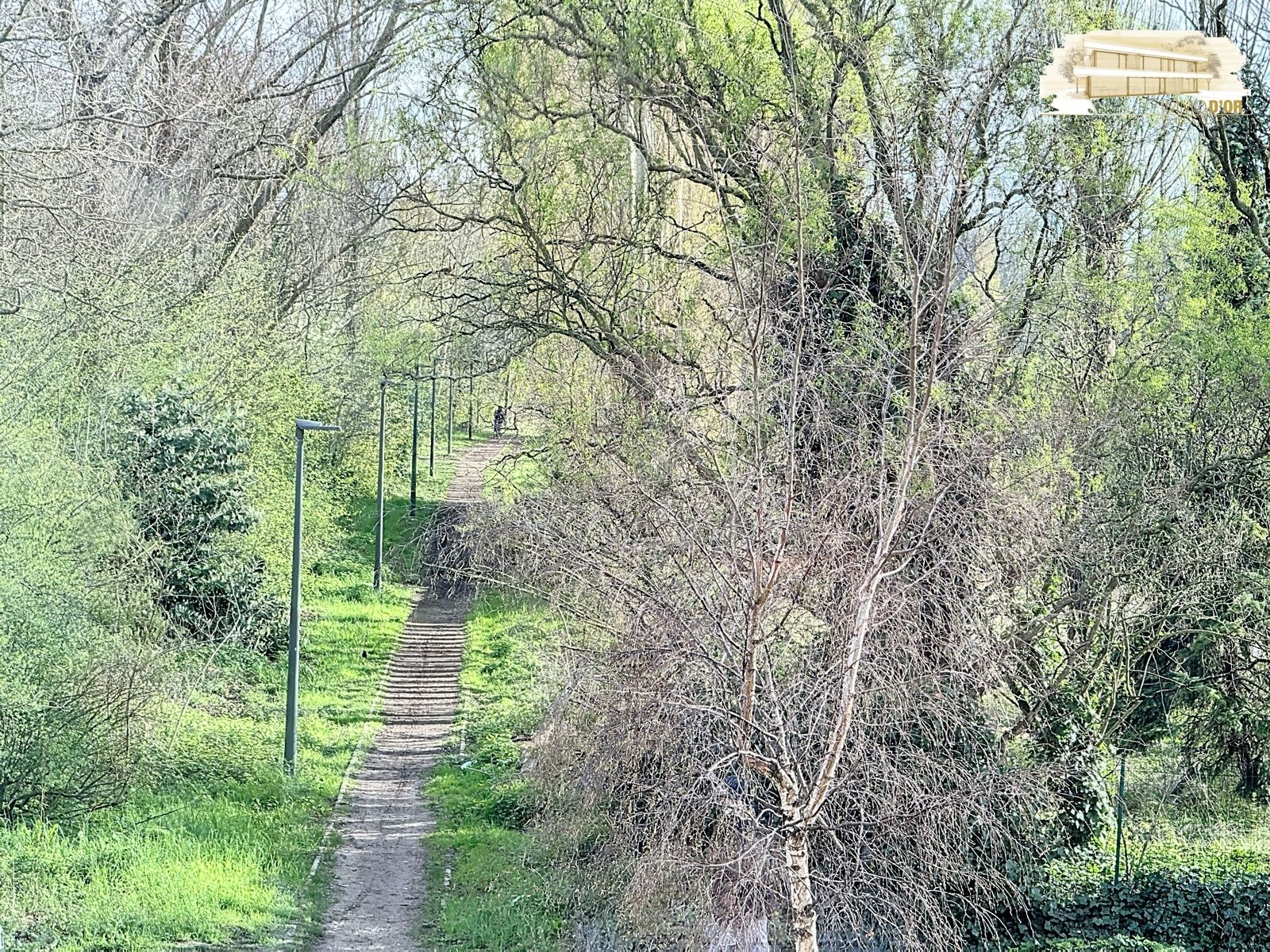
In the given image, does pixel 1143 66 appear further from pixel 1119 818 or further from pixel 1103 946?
pixel 1119 818

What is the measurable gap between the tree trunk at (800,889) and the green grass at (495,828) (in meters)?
4.82

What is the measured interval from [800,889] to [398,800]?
13323 mm

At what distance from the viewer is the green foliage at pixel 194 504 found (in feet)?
81.9

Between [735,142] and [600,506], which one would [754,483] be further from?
[735,142]

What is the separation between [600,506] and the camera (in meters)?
12.5

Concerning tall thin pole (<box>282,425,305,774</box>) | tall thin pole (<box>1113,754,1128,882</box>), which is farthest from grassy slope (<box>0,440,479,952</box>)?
tall thin pole (<box>1113,754,1128,882</box>)

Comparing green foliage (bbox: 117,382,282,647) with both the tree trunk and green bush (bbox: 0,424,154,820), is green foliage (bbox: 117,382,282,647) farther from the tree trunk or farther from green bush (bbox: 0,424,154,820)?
the tree trunk

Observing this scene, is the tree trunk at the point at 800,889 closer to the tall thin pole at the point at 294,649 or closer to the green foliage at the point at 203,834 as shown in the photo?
the green foliage at the point at 203,834

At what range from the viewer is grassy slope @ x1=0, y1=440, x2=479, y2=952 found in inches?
608

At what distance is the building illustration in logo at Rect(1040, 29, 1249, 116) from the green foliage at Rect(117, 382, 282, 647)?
22300mm

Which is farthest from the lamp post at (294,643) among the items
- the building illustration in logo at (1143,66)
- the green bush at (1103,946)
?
the building illustration in logo at (1143,66)

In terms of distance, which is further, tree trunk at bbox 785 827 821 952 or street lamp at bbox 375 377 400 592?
street lamp at bbox 375 377 400 592

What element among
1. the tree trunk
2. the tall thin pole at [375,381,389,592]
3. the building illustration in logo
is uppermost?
the building illustration in logo

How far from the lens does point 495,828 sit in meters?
20.7
